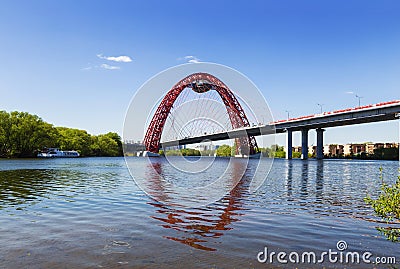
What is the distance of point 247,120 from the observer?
117562mm

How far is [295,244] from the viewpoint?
8.98 meters

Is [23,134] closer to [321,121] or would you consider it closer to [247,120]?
[247,120]

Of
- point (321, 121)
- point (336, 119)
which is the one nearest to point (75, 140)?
point (321, 121)

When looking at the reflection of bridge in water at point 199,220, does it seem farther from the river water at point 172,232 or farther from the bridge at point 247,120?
the bridge at point 247,120

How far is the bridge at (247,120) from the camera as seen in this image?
69412 millimetres

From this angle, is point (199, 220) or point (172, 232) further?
point (199, 220)

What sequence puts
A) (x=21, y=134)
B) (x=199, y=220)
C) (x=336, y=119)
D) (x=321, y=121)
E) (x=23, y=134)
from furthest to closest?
(x=23, y=134) < (x=21, y=134) < (x=321, y=121) < (x=336, y=119) < (x=199, y=220)

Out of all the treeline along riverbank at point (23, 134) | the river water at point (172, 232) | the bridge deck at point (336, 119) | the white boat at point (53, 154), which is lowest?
the river water at point (172, 232)

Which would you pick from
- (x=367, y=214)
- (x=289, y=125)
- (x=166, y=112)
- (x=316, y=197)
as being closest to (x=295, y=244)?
(x=367, y=214)

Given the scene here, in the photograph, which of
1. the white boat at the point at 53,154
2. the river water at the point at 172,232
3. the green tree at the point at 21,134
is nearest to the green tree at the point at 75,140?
the white boat at the point at 53,154

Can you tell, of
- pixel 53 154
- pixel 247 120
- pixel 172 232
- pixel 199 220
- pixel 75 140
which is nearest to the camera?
pixel 172 232

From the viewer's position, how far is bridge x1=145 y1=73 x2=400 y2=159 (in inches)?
2733

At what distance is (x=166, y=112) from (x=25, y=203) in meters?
95.2

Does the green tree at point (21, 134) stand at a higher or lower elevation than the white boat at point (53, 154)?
higher
